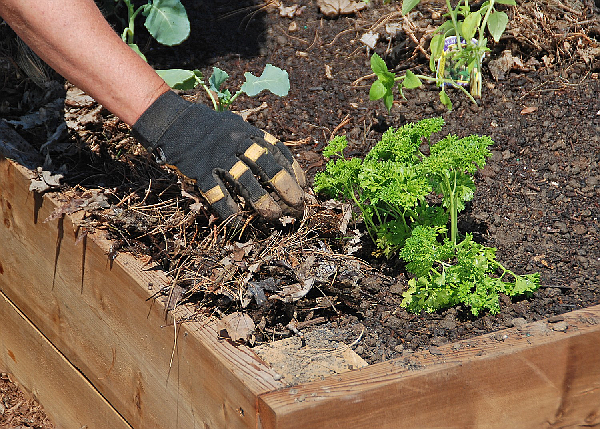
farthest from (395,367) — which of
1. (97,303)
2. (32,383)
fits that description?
(32,383)

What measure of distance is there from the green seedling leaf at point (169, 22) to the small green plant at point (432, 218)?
137 centimetres

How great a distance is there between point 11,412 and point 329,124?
2.02 metres

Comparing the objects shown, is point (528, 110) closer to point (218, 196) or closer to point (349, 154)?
point (349, 154)

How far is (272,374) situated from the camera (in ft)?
4.98

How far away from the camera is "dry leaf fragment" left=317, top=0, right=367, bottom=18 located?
3586mm

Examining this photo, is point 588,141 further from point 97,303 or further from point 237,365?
point 97,303

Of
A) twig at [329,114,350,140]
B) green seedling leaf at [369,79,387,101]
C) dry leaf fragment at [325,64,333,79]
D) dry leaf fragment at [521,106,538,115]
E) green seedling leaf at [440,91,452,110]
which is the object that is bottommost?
dry leaf fragment at [521,106,538,115]

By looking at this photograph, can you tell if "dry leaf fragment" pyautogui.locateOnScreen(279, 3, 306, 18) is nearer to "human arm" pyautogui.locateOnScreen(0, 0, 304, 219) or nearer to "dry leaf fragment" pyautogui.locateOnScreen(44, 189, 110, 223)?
"human arm" pyautogui.locateOnScreen(0, 0, 304, 219)

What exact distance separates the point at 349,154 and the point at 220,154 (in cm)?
81

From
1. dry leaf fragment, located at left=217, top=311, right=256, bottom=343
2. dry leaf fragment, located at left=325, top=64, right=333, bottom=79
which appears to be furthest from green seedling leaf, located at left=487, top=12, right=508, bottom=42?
dry leaf fragment, located at left=217, top=311, right=256, bottom=343

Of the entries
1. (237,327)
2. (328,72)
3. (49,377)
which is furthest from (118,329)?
(328,72)

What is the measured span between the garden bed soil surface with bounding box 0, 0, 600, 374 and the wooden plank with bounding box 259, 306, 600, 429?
0.14m

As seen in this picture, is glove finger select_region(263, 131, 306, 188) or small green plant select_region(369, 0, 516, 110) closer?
glove finger select_region(263, 131, 306, 188)

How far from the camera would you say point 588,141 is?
2.61m
